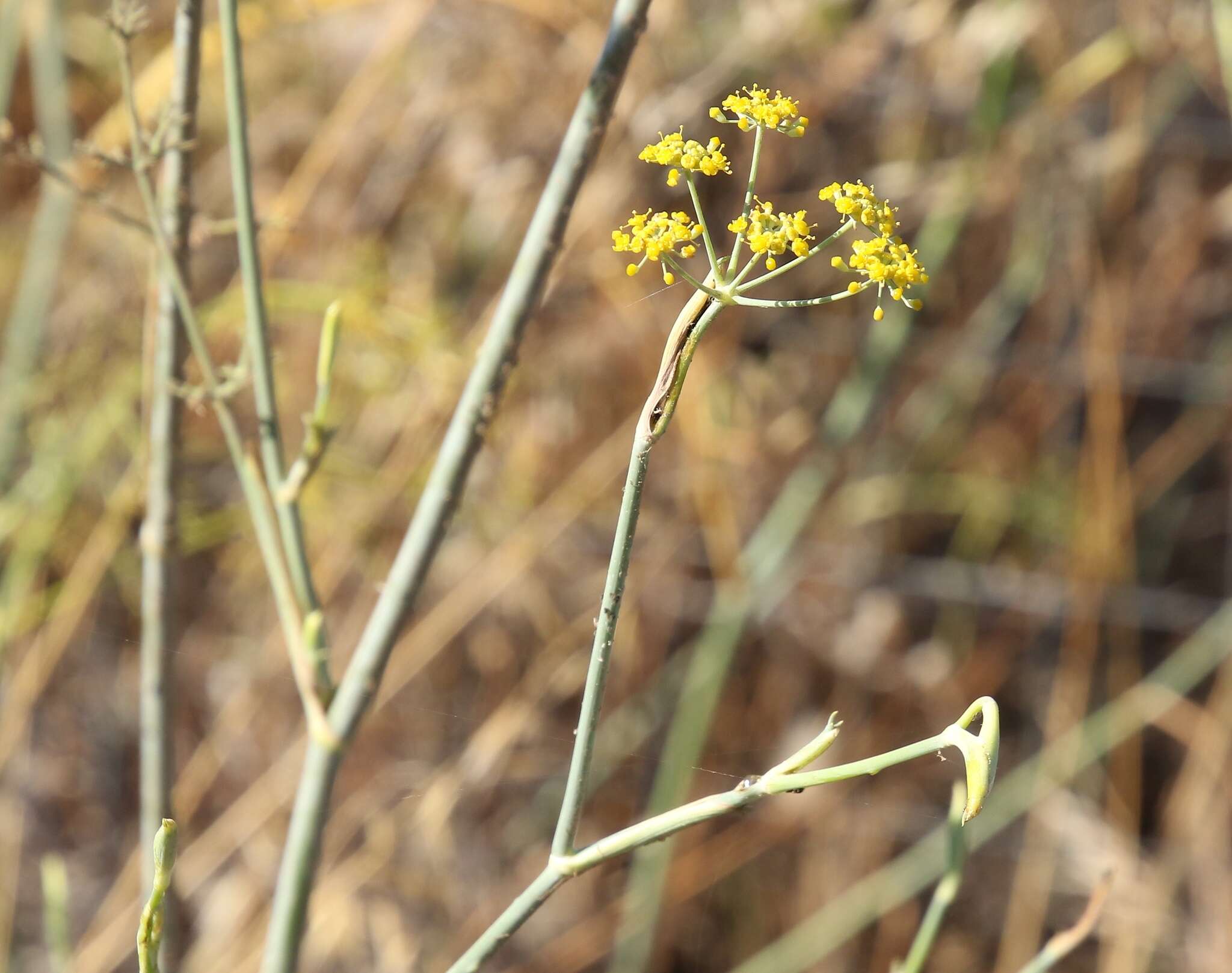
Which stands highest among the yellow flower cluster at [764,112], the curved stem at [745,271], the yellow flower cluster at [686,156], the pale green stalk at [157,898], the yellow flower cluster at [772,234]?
the yellow flower cluster at [764,112]

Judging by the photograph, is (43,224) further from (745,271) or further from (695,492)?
→ (745,271)

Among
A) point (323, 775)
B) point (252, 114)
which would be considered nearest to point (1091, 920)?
point (323, 775)

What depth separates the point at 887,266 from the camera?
459 millimetres

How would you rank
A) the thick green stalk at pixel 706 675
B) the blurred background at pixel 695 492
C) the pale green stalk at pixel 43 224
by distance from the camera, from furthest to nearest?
the blurred background at pixel 695 492 < the thick green stalk at pixel 706 675 < the pale green stalk at pixel 43 224

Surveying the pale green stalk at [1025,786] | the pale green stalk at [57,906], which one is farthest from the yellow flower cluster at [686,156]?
the pale green stalk at [1025,786]

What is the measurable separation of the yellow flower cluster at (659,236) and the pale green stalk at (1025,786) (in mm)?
1359

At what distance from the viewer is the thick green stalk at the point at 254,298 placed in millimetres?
652

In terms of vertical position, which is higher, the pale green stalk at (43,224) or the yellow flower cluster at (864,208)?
the pale green stalk at (43,224)

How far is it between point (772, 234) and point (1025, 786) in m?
1.44

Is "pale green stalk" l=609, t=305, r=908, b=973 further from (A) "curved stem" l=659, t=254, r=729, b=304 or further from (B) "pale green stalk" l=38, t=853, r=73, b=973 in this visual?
(A) "curved stem" l=659, t=254, r=729, b=304

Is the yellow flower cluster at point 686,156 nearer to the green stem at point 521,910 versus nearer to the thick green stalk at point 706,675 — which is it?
the green stem at point 521,910

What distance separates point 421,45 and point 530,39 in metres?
0.25

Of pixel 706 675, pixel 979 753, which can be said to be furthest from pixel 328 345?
pixel 706 675

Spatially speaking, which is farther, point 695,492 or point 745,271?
point 695,492
